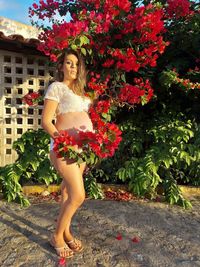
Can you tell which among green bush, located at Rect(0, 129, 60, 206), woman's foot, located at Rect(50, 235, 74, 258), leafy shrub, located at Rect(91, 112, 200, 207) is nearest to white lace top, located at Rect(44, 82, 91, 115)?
woman's foot, located at Rect(50, 235, 74, 258)

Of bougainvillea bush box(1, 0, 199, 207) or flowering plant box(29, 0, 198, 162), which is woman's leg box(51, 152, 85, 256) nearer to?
bougainvillea bush box(1, 0, 199, 207)

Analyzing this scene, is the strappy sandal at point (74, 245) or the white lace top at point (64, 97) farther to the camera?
the strappy sandal at point (74, 245)

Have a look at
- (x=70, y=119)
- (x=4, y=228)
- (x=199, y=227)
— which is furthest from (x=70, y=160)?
(x=199, y=227)

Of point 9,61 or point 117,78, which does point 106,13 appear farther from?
point 9,61

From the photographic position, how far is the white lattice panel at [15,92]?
5328 millimetres

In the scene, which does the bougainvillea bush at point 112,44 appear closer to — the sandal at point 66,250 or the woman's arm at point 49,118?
the woman's arm at point 49,118

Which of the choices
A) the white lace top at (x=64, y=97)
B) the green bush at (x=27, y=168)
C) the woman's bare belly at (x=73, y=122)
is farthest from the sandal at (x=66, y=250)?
the green bush at (x=27, y=168)

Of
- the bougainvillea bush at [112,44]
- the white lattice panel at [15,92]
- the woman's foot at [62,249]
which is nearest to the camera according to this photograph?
the woman's foot at [62,249]

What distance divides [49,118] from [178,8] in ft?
9.81

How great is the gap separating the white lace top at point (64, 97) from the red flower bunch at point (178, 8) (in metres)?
2.63

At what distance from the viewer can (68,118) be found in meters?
2.73

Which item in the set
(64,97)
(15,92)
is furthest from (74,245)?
(15,92)

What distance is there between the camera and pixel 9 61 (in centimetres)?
538

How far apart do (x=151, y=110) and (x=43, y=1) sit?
2.39 m
